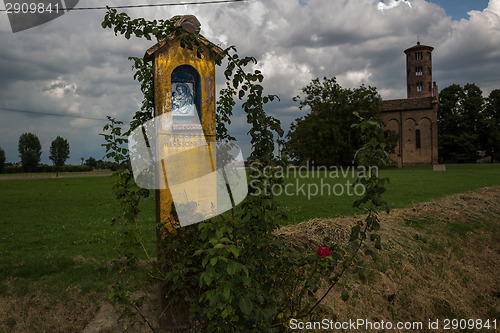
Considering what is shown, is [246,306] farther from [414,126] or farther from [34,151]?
[34,151]

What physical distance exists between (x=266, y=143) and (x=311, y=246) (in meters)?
2.83

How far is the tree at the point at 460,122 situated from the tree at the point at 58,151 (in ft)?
241

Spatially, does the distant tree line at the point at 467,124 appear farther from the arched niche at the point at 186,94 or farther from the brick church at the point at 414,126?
the arched niche at the point at 186,94

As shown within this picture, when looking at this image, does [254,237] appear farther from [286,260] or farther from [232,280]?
[232,280]

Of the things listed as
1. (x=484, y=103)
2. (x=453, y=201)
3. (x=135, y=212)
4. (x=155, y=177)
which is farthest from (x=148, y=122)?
(x=484, y=103)

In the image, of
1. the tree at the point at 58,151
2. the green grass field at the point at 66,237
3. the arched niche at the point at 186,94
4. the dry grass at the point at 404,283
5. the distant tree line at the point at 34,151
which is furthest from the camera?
the tree at the point at 58,151

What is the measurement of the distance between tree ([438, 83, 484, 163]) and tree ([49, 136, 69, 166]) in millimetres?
73419

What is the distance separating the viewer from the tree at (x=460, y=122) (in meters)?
56.3

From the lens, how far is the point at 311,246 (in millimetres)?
5176

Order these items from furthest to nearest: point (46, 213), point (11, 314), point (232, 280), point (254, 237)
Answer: point (46, 213) < point (11, 314) < point (254, 237) < point (232, 280)

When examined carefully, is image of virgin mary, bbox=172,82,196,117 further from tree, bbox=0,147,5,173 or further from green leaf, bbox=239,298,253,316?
tree, bbox=0,147,5,173

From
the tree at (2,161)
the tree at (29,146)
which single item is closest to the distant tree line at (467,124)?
the tree at (2,161)

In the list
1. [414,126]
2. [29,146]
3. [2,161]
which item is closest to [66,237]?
[414,126]

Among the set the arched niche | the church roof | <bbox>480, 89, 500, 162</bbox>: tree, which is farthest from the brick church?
the arched niche
